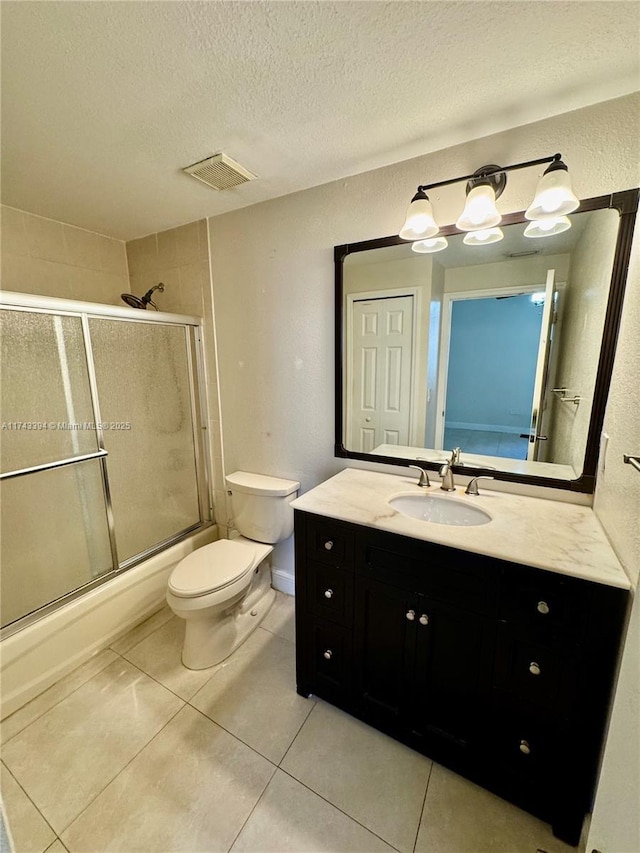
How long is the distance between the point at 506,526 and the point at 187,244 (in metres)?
2.25

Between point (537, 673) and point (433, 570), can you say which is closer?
point (537, 673)

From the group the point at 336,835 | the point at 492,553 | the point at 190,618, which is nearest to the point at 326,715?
the point at 336,835

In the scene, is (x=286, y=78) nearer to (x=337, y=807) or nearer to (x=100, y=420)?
(x=100, y=420)

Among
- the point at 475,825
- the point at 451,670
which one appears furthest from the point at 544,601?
the point at 475,825

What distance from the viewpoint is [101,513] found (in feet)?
6.30

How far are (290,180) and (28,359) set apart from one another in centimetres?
152

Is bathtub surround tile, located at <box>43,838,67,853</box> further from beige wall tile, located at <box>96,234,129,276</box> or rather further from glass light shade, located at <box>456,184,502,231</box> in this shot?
beige wall tile, located at <box>96,234,129,276</box>

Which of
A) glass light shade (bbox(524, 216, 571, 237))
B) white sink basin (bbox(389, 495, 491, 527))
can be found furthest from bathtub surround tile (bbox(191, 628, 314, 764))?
glass light shade (bbox(524, 216, 571, 237))

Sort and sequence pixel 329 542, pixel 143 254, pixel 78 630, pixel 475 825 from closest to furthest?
pixel 475 825 → pixel 329 542 → pixel 78 630 → pixel 143 254

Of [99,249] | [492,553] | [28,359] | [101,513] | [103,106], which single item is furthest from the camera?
[99,249]

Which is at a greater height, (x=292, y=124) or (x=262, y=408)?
(x=292, y=124)

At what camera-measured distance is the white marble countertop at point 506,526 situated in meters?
0.94

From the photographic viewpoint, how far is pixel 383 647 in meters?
1.24

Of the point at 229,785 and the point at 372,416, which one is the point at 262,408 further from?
the point at 229,785
